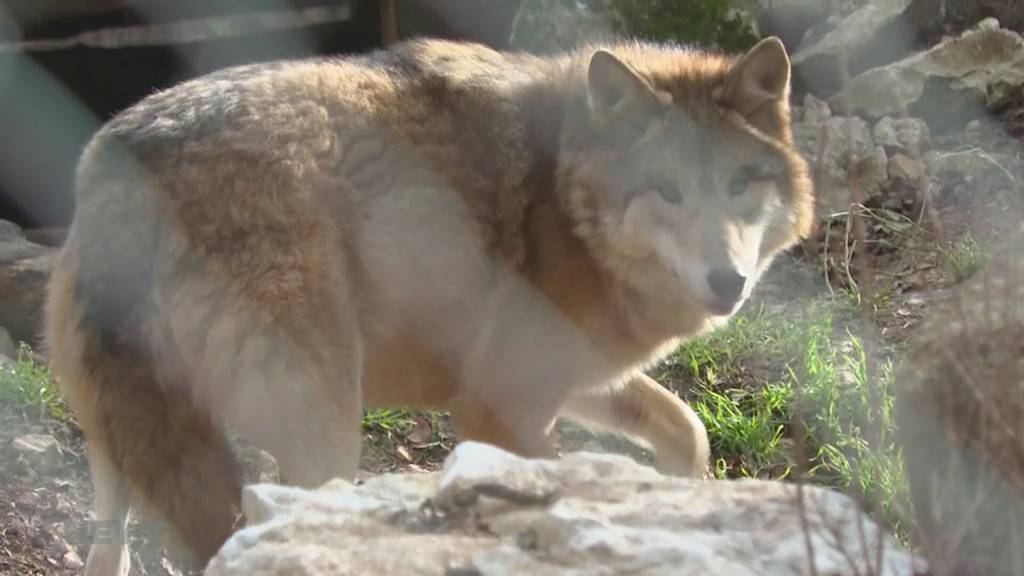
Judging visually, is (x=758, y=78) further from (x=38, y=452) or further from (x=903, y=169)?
(x=38, y=452)

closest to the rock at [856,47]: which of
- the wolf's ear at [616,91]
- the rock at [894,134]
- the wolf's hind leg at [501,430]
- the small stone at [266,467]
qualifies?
the rock at [894,134]

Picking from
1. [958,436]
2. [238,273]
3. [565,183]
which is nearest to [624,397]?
[565,183]

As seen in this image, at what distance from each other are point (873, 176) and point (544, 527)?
187 inches

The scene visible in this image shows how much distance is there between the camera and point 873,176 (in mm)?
6887

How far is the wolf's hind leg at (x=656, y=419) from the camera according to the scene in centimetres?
514

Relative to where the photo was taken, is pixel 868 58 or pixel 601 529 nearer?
pixel 601 529

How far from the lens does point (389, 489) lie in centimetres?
302

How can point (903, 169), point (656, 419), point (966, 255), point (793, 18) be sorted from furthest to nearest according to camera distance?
1. point (793, 18)
2. point (903, 169)
3. point (966, 255)
4. point (656, 419)

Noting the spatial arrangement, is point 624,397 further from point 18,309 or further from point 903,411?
point 18,309

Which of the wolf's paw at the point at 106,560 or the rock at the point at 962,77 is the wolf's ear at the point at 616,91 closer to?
the wolf's paw at the point at 106,560

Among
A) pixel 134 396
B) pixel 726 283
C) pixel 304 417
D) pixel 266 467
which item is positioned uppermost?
pixel 726 283

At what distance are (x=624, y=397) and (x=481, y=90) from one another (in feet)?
4.60

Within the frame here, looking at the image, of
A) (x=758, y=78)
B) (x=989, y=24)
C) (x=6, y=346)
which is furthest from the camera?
(x=989, y=24)

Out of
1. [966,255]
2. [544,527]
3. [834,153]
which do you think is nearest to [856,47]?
[834,153]
